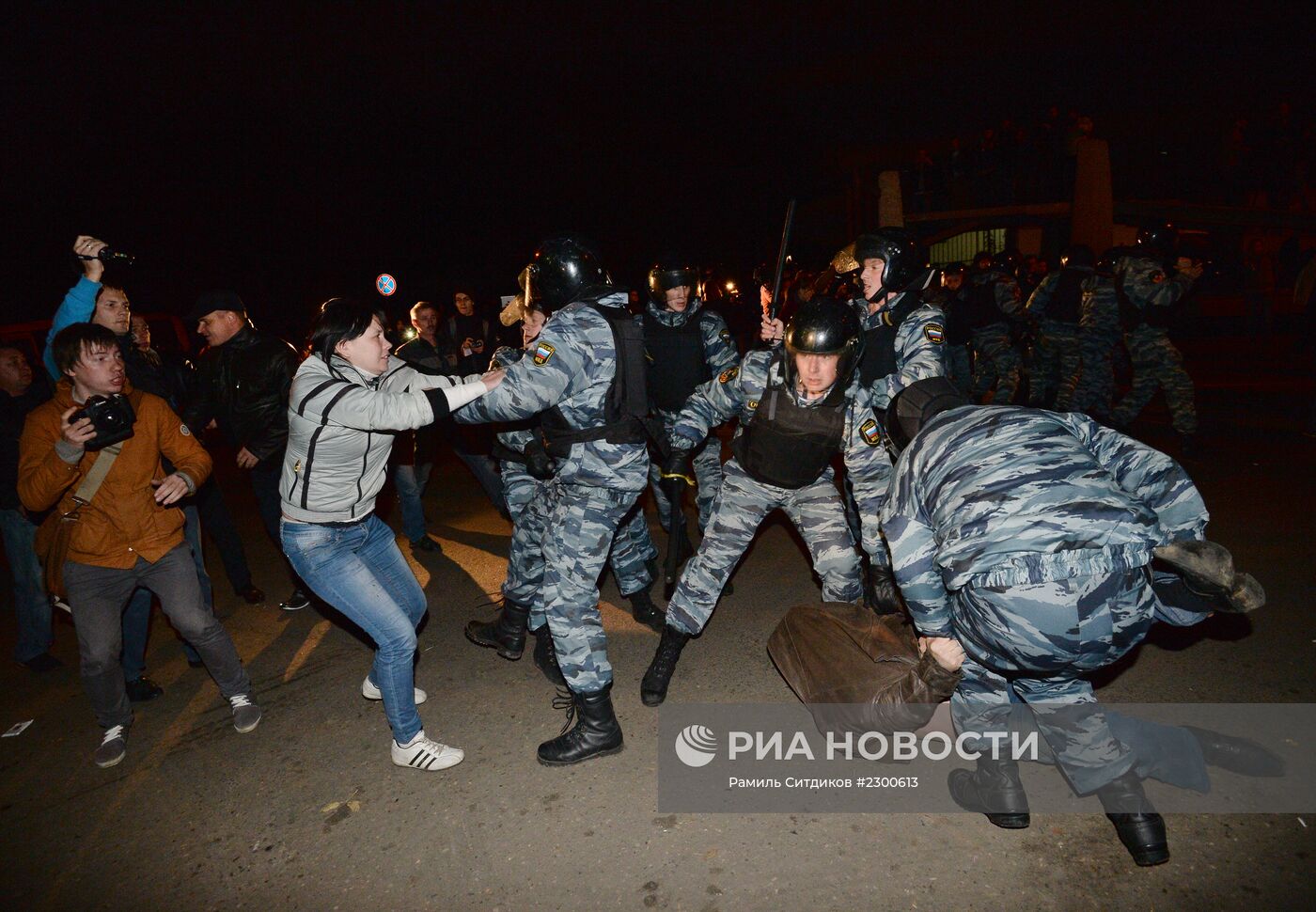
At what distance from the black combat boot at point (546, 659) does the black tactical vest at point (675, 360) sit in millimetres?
1878

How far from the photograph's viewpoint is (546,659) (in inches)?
151

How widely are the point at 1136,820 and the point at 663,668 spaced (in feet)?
6.61

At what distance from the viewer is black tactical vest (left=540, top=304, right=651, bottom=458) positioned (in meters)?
3.12

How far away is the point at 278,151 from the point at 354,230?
9.99 ft

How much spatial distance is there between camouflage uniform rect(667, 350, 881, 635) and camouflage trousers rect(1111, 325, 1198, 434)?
16.4 feet

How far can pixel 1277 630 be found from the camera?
373 centimetres

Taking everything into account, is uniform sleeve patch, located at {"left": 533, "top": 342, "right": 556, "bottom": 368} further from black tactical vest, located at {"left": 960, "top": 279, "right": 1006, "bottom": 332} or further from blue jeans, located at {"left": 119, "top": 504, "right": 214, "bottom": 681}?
black tactical vest, located at {"left": 960, "top": 279, "right": 1006, "bottom": 332}

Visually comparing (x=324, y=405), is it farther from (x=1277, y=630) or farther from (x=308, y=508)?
(x=1277, y=630)

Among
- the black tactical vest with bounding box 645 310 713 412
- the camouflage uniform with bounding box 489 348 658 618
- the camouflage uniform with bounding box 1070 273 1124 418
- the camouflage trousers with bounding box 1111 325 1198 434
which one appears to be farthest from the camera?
the camouflage uniform with bounding box 1070 273 1124 418

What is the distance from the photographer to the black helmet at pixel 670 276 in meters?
4.94

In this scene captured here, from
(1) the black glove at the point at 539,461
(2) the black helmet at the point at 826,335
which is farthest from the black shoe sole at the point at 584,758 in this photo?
(2) the black helmet at the point at 826,335

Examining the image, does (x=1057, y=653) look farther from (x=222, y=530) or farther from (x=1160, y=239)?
(x=1160, y=239)

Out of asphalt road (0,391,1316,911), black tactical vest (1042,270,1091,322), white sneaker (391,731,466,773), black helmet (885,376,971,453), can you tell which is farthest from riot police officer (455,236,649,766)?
black tactical vest (1042,270,1091,322)

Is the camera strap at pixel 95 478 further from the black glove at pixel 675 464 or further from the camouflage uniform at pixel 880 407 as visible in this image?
the camouflage uniform at pixel 880 407
